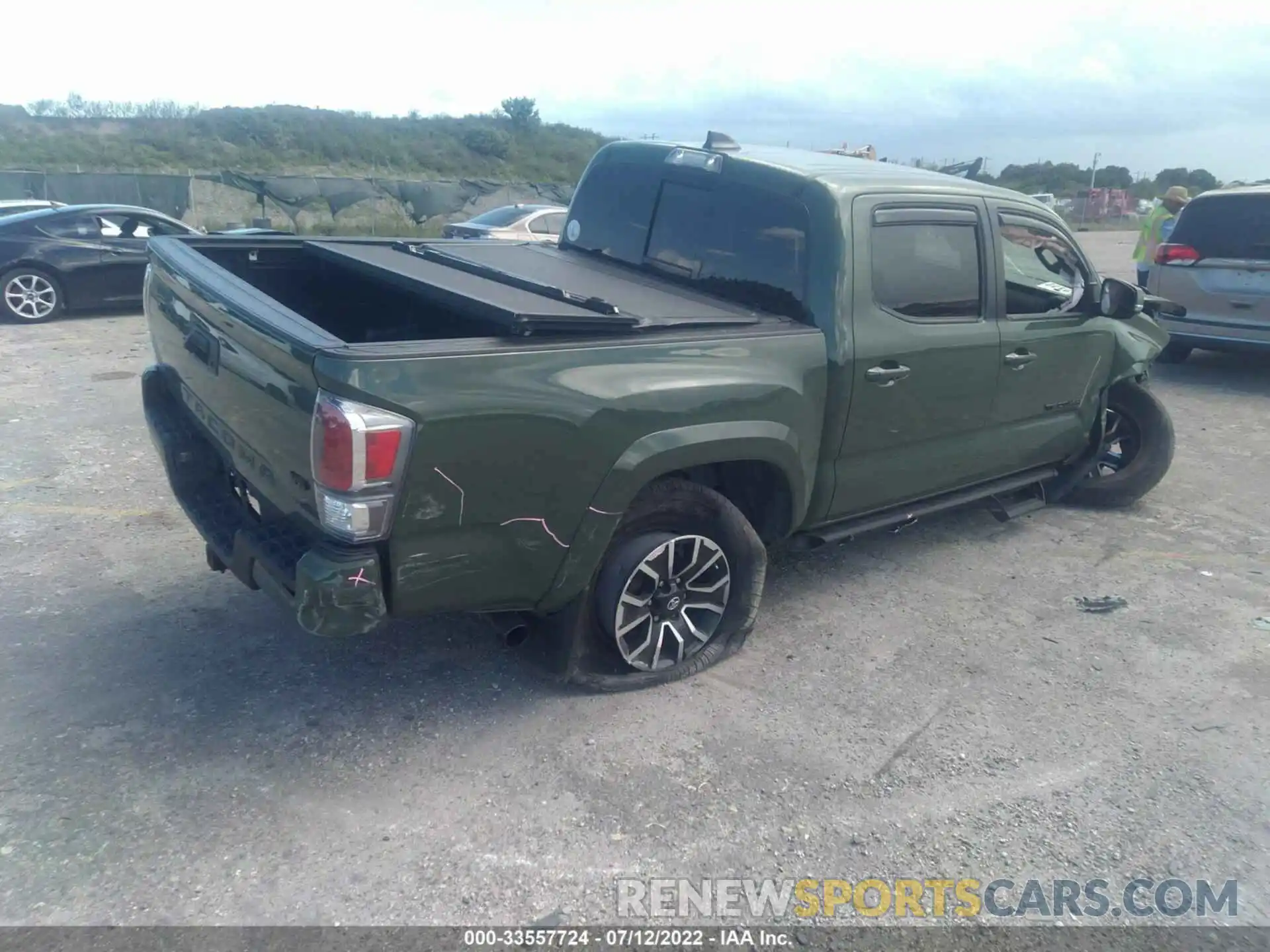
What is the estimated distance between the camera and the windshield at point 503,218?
579 inches

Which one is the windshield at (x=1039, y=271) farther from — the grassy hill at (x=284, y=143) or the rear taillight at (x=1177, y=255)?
the grassy hill at (x=284, y=143)

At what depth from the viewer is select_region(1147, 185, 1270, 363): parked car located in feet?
29.9

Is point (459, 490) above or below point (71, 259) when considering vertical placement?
above

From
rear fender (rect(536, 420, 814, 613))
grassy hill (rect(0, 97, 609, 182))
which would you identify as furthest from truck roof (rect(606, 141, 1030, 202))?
grassy hill (rect(0, 97, 609, 182))

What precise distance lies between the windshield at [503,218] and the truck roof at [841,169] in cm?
974

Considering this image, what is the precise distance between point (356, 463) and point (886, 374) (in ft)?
7.73

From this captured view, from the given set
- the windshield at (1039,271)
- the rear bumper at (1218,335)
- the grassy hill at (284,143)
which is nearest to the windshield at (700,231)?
the windshield at (1039,271)

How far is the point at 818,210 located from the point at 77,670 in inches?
136

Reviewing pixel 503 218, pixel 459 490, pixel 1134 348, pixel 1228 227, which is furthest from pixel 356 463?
pixel 503 218

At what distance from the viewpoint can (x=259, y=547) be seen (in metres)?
3.32

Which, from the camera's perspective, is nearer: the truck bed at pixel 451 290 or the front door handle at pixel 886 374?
the truck bed at pixel 451 290

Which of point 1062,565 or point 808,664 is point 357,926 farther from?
point 1062,565

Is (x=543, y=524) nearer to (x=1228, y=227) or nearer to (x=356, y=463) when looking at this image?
(x=356, y=463)

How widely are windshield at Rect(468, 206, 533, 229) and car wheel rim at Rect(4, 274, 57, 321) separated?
5.88 meters
